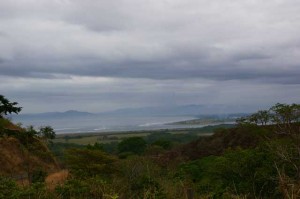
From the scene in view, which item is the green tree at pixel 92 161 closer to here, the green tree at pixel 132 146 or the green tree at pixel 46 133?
the green tree at pixel 46 133

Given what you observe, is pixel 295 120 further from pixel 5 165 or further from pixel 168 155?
pixel 168 155

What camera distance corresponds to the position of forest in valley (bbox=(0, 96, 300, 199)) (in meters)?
11.9

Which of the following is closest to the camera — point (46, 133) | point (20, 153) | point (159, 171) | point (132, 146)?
point (159, 171)

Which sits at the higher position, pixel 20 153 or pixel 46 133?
pixel 46 133

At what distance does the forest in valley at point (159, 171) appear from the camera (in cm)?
1188

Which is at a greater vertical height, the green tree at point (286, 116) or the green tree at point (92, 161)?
the green tree at point (286, 116)

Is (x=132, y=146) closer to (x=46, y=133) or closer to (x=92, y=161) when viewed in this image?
(x=46, y=133)

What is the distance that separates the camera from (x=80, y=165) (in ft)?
A: 100

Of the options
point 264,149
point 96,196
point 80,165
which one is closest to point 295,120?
point 264,149

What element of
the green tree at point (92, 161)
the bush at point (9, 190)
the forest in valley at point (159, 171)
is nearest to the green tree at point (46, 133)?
the forest in valley at point (159, 171)

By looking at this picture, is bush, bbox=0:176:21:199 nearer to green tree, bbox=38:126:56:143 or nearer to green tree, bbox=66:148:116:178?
green tree, bbox=66:148:116:178

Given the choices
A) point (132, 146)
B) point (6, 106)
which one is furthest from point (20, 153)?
point (132, 146)

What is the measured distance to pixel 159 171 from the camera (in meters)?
38.2

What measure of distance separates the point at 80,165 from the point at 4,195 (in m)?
19.4
